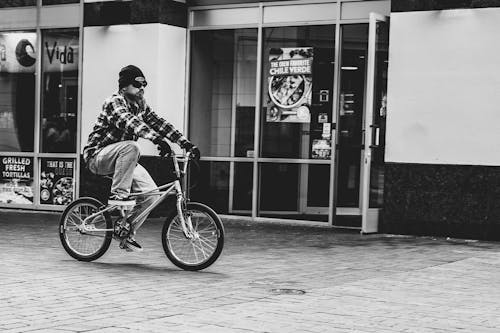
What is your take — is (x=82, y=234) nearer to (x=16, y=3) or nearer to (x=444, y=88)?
(x=444, y=88)

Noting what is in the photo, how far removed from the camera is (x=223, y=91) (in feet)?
45.9

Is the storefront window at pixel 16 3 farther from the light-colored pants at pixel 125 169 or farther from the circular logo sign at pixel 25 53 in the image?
the light-colored pants at pixel 125 169

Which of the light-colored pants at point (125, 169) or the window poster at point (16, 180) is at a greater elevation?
the light-colored pants at point (125, 169)

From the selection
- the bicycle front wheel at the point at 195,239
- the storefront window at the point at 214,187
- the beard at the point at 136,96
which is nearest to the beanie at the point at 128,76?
the beard at the point at 136,96

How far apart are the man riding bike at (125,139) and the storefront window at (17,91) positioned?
6.59m

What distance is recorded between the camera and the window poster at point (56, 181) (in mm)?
14484

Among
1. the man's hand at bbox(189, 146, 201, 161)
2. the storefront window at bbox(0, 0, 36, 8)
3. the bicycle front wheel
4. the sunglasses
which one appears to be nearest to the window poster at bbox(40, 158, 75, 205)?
the storefront window at bbox(0, 0, 36, 8)

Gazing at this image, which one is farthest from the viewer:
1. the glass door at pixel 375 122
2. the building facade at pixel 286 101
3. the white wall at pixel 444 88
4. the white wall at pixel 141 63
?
the white wall at pixel 141 63

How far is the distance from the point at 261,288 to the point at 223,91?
276 inches

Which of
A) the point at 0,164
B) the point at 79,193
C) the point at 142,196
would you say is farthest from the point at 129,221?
the point at 0,164

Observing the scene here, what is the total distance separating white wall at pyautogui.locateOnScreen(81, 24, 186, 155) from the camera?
13.5 m

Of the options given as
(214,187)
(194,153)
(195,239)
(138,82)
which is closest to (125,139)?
(138,82)

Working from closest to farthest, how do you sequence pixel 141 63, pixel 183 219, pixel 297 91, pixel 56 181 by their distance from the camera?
pixel 183 219 → pixel 297 91 → pixel 141 63 → pixel 56 181

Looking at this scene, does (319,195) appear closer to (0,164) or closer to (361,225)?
(361,225)
